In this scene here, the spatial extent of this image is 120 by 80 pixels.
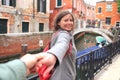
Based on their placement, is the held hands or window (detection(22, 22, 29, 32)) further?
window (detection(22, 22, 29, 32))

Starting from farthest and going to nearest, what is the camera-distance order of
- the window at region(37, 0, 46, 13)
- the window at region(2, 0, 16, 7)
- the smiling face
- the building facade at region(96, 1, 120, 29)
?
1. the building facade at region(96, 1, 120, 29)
2. the window at region(37, 0, 46, 13)
3. the window at region(2, 0, 16, 7)
4. the smiling face

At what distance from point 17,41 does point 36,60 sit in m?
13.9

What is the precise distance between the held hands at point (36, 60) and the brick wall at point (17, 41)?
11947 mm

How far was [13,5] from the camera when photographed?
53.9 feet

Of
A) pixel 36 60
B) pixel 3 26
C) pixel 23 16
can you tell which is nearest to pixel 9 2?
pixel 23 16

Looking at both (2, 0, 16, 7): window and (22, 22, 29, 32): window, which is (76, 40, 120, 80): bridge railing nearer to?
(2, 0, 16, 7): window

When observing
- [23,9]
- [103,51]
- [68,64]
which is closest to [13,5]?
[23,9]

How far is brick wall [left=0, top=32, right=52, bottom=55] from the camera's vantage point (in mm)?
13288

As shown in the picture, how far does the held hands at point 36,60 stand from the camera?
924mm

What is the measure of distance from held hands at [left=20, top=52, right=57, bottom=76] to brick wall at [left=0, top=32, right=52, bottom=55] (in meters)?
11.9

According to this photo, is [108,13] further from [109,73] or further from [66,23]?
[66,23]

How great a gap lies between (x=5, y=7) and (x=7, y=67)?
48.3ft

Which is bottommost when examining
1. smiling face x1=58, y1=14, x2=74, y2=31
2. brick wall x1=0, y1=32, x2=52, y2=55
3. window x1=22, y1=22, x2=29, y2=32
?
brick wall x1=0, y1=32, x2=52, y2=55

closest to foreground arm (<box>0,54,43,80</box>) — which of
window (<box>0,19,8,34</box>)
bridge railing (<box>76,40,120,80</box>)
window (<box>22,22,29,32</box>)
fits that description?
bridge railing (<box>76,40,120,80</box>)
